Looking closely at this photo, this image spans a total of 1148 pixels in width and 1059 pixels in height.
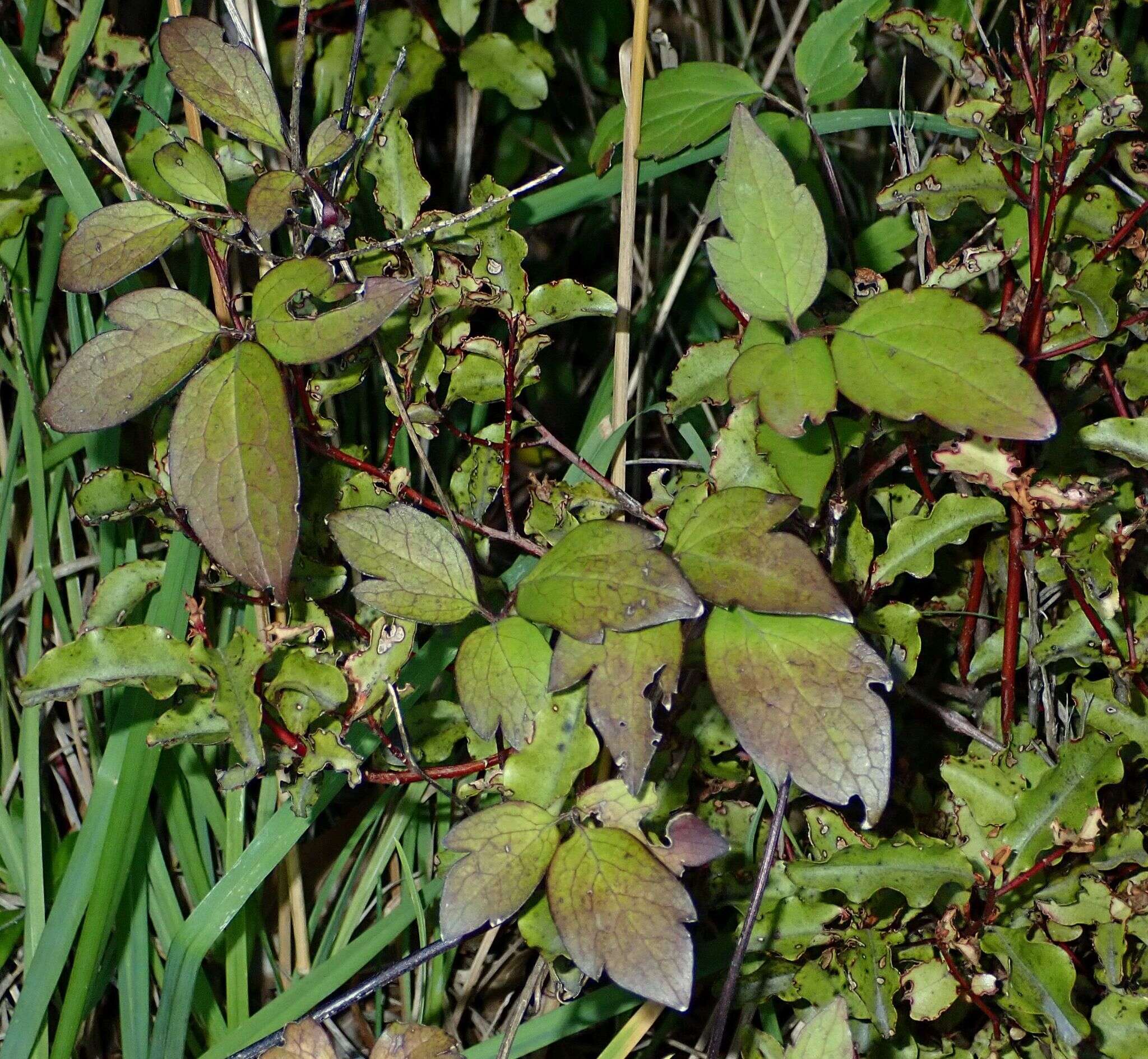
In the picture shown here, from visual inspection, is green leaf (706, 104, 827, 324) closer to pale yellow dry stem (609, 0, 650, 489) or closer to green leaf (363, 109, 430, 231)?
pale yellow dry stem (609, 0, 650, 489)

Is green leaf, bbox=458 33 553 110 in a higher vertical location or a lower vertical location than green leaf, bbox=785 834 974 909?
higher

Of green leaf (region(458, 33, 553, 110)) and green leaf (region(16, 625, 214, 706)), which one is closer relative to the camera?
green leaf (region(16, 625, 214, 706))

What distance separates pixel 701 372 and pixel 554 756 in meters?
0.40

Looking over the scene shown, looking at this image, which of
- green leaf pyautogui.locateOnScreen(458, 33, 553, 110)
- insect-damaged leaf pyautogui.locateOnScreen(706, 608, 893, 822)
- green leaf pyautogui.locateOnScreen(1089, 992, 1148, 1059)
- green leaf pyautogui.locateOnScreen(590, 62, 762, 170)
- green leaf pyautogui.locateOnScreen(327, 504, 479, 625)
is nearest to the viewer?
insect-damaged leaf pyautogui.locateOnScreen(706, 608, 893, 822)

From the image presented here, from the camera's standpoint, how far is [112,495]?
3.23 ft

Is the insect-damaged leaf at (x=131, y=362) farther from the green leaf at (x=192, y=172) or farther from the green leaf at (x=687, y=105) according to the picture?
the green leaf at (x=687, y=105)

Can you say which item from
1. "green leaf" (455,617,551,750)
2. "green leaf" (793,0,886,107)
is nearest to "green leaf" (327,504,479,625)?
"green leaf" (455,617,551,750)

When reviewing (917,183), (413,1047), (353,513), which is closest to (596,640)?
(353,513)

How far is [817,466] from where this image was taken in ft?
2.96

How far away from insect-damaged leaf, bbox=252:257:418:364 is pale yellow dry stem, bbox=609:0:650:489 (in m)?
0.32

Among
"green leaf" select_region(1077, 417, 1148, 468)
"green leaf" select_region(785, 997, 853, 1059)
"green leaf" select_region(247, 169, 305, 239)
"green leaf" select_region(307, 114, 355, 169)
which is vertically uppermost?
Result: "green leaf" select_region(307, 114, 355, 169)

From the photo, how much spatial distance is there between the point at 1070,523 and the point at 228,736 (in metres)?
0.78

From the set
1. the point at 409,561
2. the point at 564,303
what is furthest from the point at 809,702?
the point at 564,303

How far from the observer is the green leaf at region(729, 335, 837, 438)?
0.77 metres
